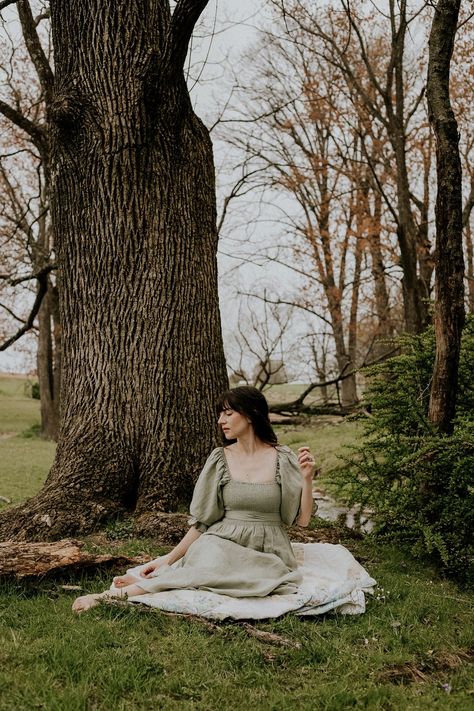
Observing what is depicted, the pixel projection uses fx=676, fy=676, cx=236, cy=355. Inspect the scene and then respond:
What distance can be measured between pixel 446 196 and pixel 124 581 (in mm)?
3362

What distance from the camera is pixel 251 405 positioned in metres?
4.39

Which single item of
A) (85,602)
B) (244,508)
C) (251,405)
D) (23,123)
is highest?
(23,123)

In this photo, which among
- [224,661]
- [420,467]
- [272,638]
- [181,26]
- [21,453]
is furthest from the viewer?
[21,453]

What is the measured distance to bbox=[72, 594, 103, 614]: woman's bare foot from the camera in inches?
149

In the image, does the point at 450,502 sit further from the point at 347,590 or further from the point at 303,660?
the point at 303,660

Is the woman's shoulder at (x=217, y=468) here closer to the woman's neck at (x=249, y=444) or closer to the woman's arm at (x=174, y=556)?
the woman's neck at (x=249, y=444)

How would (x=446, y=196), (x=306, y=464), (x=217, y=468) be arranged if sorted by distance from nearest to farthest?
(x=306, y=464) < (x=217, y=468) < (x=446, y=196)

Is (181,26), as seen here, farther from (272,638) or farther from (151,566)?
(272,638)

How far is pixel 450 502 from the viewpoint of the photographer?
5.06 m

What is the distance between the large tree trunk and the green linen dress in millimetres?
1169

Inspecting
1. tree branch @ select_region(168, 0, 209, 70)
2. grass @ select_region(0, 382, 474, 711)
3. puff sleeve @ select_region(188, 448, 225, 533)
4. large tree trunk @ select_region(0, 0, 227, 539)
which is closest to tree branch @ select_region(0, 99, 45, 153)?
large tree trunk @ select_region(0, 0, 227, 539)

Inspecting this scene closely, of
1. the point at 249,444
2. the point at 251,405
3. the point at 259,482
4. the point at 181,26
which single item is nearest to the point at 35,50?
the point at 181,26

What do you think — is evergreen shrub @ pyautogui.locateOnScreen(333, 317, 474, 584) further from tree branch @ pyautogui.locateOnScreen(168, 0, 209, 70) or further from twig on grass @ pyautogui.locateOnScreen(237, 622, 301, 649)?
tree branch @ pyautogui.locateOnScreen(168, 0, 209, 70)

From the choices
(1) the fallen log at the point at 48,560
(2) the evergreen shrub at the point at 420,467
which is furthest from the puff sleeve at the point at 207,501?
(2) the evergreen shrub at the point at 420,467
